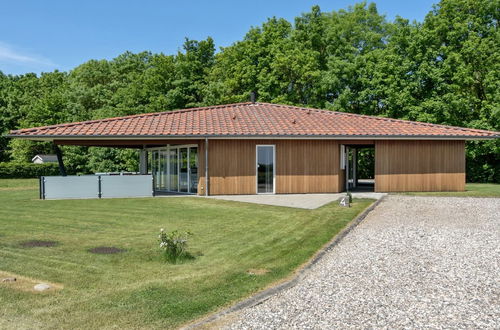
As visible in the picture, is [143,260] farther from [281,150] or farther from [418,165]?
[418,165]

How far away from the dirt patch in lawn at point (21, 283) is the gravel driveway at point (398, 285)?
241cm

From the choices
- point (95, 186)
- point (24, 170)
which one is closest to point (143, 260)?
point (95, 186)

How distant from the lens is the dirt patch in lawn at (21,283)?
5296mm

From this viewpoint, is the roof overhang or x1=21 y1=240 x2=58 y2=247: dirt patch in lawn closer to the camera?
x1=21 y1=240 x2=58 y2=247: dirt patch in lawn

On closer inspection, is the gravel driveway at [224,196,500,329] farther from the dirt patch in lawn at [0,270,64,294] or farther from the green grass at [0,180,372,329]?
the dirt patch in lawn at [0,270,64,294]

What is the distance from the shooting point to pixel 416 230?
31.3 ft

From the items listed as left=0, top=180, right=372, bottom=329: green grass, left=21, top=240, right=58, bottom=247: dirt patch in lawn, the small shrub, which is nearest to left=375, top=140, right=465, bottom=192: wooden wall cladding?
left=0, top=180, right=372, bottom=329: green grass

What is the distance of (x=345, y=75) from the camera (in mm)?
32406

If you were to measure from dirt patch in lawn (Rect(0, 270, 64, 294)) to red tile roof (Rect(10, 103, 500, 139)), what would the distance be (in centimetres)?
1185

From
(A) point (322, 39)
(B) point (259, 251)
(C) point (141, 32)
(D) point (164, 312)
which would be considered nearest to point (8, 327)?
(D) point (164, 312)

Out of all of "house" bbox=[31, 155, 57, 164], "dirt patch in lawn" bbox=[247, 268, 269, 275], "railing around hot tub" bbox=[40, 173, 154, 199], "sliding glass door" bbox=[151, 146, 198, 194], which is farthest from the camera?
"house" bbox=[31, 155, 57, 164]

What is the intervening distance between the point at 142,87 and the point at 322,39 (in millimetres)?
16522

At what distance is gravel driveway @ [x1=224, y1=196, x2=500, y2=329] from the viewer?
4.40 metres

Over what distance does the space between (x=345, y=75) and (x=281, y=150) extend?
1583 cm
